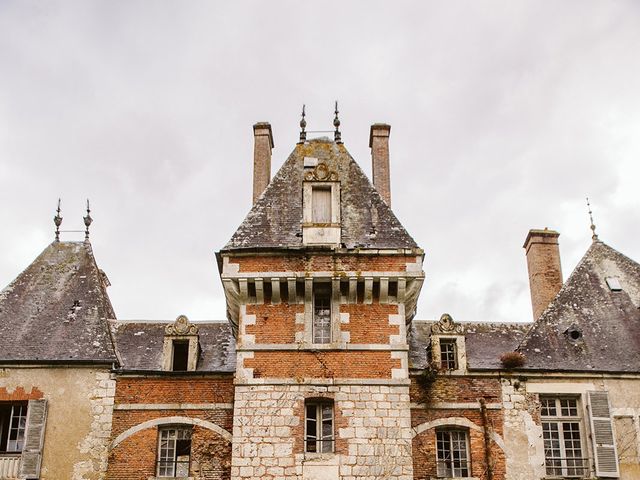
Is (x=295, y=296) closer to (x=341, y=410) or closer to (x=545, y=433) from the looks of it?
(x=341, y=410)

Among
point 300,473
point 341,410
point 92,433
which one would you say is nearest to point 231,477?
point 300,473

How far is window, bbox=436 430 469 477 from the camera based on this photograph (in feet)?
59.9

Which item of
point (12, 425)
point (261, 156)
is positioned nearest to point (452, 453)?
point (261, 156)

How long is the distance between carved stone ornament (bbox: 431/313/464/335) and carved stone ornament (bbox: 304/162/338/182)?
4.23 metres

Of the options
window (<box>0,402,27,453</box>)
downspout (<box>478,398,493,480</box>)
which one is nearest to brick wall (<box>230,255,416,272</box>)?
downspout (<box>478,398,493,480</box>)

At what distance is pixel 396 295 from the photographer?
18156 mm

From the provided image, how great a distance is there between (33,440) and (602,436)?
12567 millimetres

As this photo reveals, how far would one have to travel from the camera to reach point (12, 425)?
18922mm

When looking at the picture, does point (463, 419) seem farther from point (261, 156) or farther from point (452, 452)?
point (261, 156)

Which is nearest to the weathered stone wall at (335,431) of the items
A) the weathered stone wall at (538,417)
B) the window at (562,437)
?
the weathered stone wall at (538,417)

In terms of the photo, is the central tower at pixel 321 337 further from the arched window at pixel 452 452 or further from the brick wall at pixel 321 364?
the arched window at pixel 452 452

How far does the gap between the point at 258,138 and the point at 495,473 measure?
11.0 meters

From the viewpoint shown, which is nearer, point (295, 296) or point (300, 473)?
point (300, 473)

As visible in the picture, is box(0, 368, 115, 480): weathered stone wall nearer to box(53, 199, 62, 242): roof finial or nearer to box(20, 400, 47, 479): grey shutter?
box(20, 400, 47, 479): grey shutter
